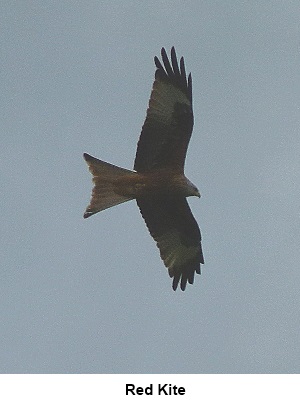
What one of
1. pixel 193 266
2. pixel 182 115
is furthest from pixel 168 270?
pixel 182 115

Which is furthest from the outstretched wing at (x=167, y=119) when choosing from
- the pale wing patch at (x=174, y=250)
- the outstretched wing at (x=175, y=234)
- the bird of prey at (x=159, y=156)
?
the pale wing patch at (x=174, y=250)

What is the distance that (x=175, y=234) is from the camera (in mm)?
14148

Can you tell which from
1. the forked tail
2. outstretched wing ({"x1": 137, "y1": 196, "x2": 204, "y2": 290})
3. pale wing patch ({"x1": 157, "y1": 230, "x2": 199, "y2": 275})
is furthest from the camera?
pale wing patch ({"x1": 157, "y1": 230, "x2": 199, "y2": 275})

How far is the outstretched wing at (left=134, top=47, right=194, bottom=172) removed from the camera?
13.2 m

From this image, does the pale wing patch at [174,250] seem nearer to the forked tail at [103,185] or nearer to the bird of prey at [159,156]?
the bird of prey at [159,156]

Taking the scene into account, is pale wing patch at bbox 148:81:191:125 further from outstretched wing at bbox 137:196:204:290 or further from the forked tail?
outstretched wing at bbox 137:196:204:290

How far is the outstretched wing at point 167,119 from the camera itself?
13.2m

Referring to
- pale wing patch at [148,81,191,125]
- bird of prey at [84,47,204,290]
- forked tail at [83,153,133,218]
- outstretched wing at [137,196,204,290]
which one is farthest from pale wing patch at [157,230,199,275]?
pale wing patch at [148,81,191,125]

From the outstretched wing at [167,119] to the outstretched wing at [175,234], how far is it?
676 mm

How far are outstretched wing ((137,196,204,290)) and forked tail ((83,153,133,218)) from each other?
22.6 inches

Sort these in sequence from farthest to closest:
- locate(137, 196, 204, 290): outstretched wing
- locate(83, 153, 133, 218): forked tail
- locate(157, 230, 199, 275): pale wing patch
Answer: locate(157, 230, 199, 275): pale wing patch → locate(137, 196, 204, 290): outstretched wing → locate(83, 153, 133, 218): forked tail

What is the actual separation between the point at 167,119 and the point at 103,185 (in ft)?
4.34

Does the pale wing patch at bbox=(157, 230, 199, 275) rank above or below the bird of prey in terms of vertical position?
below
